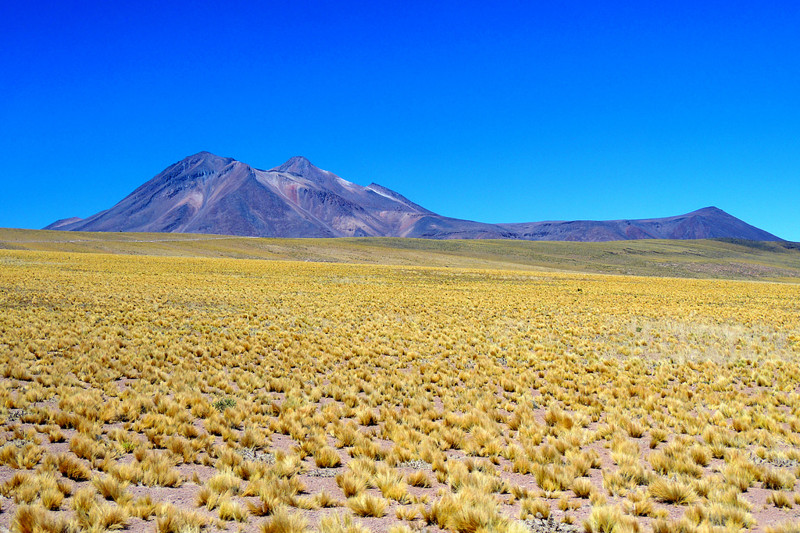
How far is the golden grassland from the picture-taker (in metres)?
5.40

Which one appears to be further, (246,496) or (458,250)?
(458,250)

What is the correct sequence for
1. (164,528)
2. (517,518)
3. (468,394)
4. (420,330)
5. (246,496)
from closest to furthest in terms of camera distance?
(164,528) → (517,518) → (246,496) → (468,394) → (420,330)

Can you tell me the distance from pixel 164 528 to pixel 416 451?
3.77 meters

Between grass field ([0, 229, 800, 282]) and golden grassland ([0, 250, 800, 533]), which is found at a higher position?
grass field ([0, 229, 800, 282])

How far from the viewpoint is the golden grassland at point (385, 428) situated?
5.40 metres

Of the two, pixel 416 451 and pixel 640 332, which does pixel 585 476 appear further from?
pixel 640 332

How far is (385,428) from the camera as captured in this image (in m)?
8.61

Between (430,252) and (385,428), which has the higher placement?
(430,252)

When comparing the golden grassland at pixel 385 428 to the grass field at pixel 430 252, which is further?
the grass field at pixel 430 252

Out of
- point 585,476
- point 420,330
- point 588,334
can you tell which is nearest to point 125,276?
point 420,330

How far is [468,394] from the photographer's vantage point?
10992 millimetres

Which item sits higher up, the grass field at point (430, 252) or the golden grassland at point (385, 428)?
the grass field at point (430, 252)

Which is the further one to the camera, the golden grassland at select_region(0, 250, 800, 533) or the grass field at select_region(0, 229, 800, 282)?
the grass field at select_region(0, 229, 800, 282)

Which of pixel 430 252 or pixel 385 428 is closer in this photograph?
pixel 385 428
